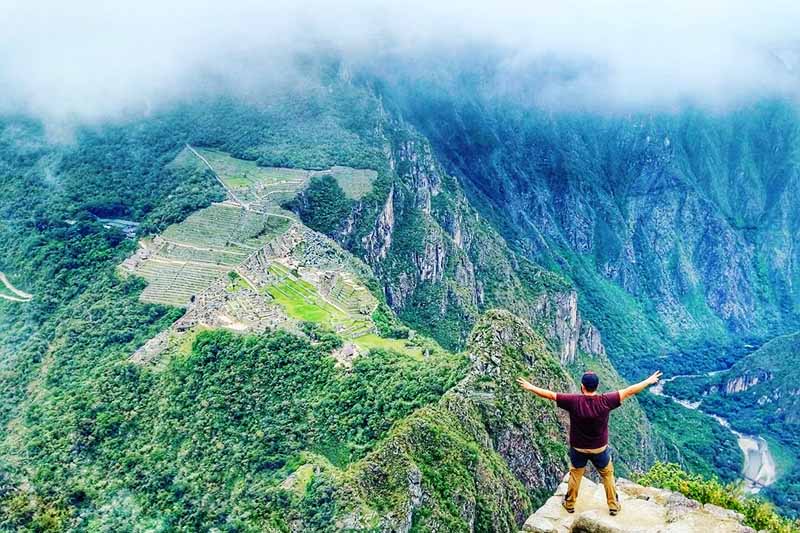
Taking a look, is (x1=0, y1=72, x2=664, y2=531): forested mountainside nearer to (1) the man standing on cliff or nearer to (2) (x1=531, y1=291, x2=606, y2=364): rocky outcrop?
(1) the man standing on cliff

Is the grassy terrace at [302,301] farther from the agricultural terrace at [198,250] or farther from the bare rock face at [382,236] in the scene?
the bare rock face at [382,236]

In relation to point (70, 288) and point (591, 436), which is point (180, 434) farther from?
point (591, 436)

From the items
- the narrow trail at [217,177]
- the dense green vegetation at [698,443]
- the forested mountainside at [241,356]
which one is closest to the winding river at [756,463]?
the dense green vegetation at [698,443]

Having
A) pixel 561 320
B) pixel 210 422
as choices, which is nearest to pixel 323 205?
pixel 210 422

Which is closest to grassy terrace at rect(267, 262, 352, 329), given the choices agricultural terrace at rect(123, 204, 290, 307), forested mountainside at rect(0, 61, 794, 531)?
forested mountainside at rect(0, 61, 794, 531)

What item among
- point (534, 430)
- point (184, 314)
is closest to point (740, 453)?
point (534, 430)

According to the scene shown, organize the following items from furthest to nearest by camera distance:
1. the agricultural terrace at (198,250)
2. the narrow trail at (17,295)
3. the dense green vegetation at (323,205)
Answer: the dense green vegetation at (323,205) → the narrow trail at (17,295) → the agricultural terrace at (198,250)
